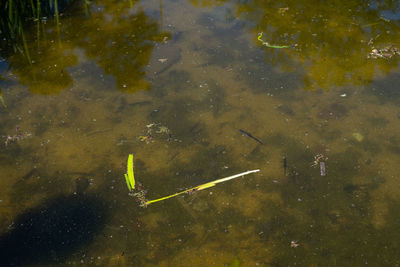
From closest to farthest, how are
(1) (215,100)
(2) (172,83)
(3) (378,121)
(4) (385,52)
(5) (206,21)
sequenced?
(3) (378,121)
(1) (215,100)
(2) (172,83)
(4) (385,52)
(5) (206,21)

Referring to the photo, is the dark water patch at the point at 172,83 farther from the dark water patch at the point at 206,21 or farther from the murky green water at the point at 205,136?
the dark water patch at the point at 206,21

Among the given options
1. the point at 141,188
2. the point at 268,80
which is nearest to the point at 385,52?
the point at 268,80

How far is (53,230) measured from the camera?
1949mm

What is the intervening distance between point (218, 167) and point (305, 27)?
183cm

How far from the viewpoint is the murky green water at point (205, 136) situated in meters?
1.91

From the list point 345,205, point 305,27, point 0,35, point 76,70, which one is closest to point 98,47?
point 76,70

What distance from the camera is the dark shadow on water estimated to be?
185 cm

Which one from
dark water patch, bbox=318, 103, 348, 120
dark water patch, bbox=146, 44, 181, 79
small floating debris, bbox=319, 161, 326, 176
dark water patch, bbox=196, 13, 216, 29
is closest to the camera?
small floating debris, bbox=319, 161, 326, 176

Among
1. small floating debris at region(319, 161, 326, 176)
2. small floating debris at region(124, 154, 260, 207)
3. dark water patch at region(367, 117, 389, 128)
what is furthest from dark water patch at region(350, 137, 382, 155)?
small floating debris at region(124, 154, 260, 207)

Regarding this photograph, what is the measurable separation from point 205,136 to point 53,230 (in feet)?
3.56

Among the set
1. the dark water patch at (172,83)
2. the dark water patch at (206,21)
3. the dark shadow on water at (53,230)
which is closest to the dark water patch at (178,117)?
the dark water patch at (172,83)

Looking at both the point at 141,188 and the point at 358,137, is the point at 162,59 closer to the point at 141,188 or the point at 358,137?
the point at 141,188

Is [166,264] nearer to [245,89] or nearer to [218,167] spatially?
[218,167]

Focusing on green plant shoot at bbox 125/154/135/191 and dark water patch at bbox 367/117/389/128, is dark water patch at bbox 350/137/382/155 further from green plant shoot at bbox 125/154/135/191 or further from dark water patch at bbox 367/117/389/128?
green plant shoot at bbox 125/154/135/191
